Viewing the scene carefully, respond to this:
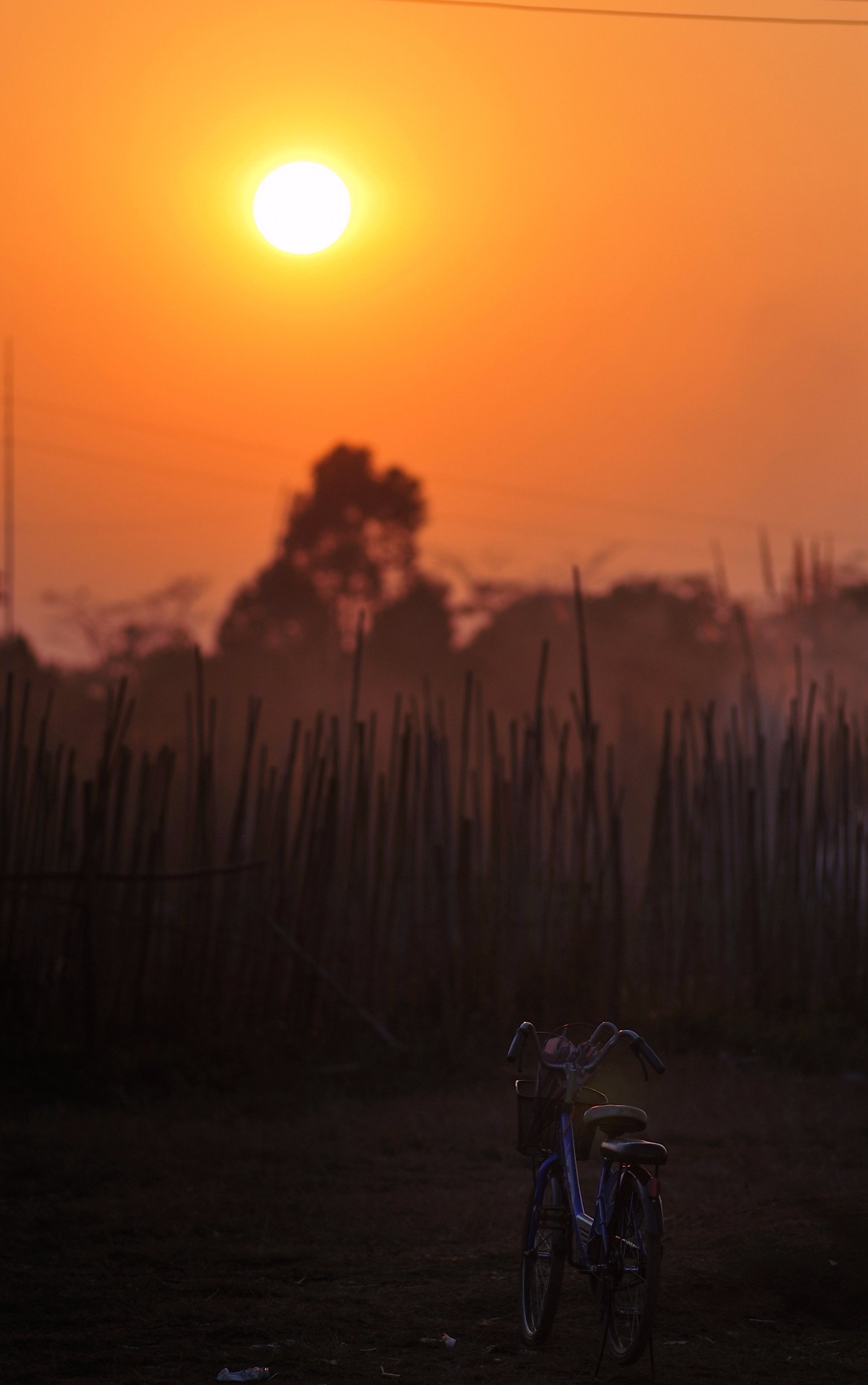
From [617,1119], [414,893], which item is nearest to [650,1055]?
[617,1119]

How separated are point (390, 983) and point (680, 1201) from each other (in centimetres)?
216

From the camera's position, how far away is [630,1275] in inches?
81.0

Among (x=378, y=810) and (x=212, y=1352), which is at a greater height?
(x=378, y=810)

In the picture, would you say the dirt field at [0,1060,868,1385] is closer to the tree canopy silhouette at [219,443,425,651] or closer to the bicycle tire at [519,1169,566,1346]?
the bicycle tire at [519,1169,566,1346]

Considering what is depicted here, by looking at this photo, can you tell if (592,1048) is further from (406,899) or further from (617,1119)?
(406,899)

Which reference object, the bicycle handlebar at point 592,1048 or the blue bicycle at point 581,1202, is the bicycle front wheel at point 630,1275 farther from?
the bicycle handlebar at point 592,1048

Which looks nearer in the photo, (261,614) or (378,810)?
(378,810)

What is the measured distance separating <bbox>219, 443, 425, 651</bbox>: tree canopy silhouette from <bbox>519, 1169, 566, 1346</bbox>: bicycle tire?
16.7 meters

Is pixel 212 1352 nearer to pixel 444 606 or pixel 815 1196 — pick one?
pixel 815 1196

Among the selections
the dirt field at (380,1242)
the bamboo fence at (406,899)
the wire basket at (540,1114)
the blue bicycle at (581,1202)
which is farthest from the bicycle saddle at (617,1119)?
the bamboo fence at (406,899)

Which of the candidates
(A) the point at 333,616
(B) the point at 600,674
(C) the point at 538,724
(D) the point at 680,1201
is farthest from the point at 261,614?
(D) the point at 680,1201

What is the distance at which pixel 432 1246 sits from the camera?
10.0 ft

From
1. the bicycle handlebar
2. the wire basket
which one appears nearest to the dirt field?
the wire basket

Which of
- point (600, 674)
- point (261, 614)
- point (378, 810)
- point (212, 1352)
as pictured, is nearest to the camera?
point (212, 1352)
